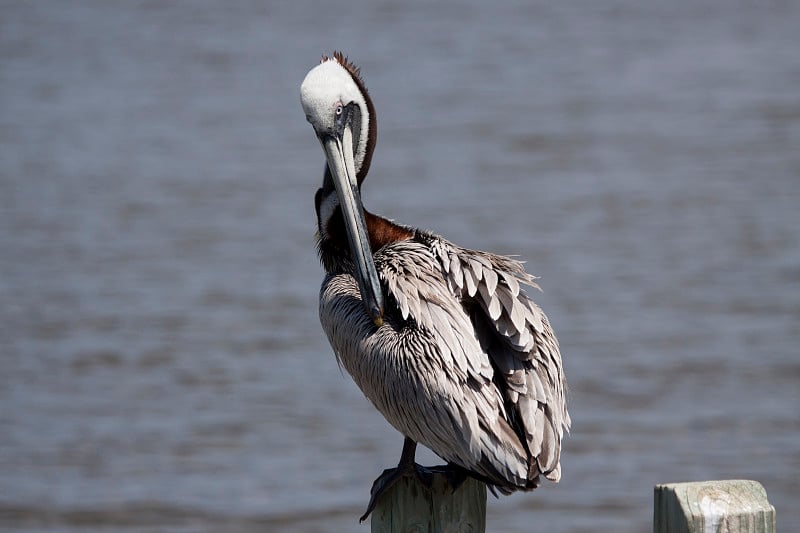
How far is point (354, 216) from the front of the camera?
11.5ft

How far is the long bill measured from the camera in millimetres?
3373

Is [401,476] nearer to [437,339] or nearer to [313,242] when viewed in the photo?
[437,339]

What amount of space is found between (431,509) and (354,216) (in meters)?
0.87

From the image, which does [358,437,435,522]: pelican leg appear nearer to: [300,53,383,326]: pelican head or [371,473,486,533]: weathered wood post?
[371,473,486,533]: weathered wood post

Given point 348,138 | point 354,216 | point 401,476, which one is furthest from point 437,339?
point 348,138

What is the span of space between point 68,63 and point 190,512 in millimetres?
9355

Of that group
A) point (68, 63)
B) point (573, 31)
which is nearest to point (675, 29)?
point (573, 31)

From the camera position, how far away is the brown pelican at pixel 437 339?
3098 mm

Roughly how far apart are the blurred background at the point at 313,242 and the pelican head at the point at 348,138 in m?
2.56

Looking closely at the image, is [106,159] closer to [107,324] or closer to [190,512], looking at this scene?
[107,324]

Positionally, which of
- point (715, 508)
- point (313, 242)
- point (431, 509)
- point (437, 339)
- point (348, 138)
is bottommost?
point (715, 508)

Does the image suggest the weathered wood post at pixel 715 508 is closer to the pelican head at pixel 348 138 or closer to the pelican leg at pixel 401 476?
the pelican leg at pixel 401 476

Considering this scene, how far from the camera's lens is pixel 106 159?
11.2m

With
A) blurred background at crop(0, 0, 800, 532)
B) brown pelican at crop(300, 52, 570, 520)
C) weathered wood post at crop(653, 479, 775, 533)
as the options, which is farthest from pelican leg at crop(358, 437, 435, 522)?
blurred background at crop(0, 0, 800, 532)
